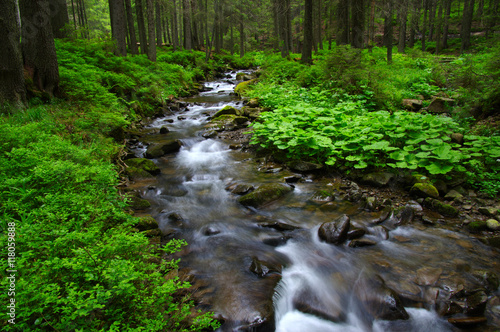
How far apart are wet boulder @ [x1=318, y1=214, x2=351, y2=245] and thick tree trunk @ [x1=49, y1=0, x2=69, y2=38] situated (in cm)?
1433

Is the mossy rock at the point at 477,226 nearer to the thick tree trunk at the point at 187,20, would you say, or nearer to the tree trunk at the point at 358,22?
the tree trunk at the point at 358,22

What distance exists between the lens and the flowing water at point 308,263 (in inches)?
130

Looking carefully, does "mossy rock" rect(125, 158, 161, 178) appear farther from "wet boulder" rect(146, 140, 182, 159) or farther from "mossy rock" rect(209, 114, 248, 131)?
"mossy rock" rect(209, 114, 248, 131)

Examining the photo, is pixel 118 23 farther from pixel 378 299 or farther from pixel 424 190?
pixel 378 299

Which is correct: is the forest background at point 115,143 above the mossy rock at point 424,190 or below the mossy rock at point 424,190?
above

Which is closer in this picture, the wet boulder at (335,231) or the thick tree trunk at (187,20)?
the wet boulder at (335,231)

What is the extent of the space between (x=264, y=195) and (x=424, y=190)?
3.23 metres

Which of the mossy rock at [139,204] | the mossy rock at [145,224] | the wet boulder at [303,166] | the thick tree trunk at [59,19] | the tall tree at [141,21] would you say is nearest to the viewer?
the mossy rock at [145,224]

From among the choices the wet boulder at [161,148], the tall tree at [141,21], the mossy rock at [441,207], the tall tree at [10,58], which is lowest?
the mossy rock at [441,207]

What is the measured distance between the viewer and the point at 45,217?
3180mm

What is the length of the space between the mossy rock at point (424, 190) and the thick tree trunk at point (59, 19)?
15166mm

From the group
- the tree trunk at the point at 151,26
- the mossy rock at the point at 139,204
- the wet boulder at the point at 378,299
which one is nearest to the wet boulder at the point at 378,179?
the wet boulder at the point at 378,299

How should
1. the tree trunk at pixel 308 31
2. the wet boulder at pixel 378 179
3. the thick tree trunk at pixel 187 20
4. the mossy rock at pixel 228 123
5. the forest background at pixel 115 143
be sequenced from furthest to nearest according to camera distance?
the thick tree trunk at pixel 187 20, the tree trunk at pixel 308 31, the mossy rock at pixel 228 123, the wet boulder at pixel 378 179, the forest background at pixel 115 143

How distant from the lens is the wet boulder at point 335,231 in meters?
4.50
